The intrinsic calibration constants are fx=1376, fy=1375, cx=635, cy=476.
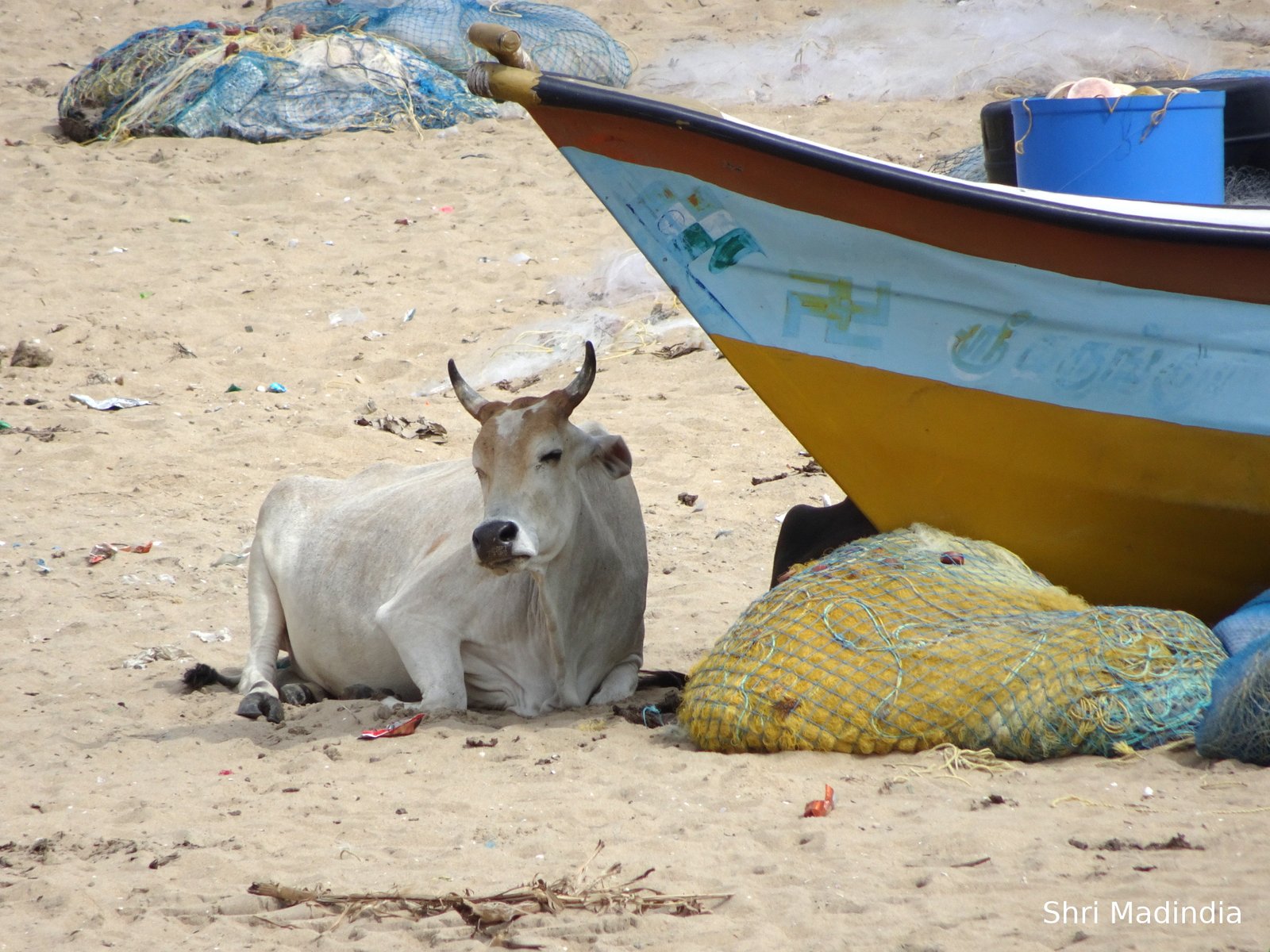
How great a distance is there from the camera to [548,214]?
1070cm

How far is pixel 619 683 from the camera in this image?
4.89 meters

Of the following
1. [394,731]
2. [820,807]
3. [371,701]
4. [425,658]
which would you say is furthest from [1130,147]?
[371,701]

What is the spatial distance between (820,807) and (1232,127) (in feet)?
11.5

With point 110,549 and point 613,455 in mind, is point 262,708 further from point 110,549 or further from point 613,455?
point 110,549

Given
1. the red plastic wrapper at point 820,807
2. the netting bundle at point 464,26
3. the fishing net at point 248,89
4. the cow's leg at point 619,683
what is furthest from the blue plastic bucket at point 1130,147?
the fishing net at point 248,89

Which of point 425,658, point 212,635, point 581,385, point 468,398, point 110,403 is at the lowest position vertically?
point 212,635

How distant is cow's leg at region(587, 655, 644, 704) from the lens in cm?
483

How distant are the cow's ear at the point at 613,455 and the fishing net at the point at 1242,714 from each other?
2062 mm

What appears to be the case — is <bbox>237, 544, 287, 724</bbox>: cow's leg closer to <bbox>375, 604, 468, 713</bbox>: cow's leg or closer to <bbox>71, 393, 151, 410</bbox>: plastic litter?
<bbox>375, 604, 468, 713</bbox>: cow's leg

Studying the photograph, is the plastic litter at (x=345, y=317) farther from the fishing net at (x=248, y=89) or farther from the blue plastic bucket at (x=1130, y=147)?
the blue plastic bucket at (x=1130, y=147)

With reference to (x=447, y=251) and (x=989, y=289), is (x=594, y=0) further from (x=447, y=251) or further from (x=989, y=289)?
(x=989, y=289)

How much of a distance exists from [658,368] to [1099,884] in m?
6.10

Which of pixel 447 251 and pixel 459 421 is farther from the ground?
pixel 447 251

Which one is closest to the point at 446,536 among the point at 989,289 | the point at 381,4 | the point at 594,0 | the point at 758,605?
the point at 758,605
